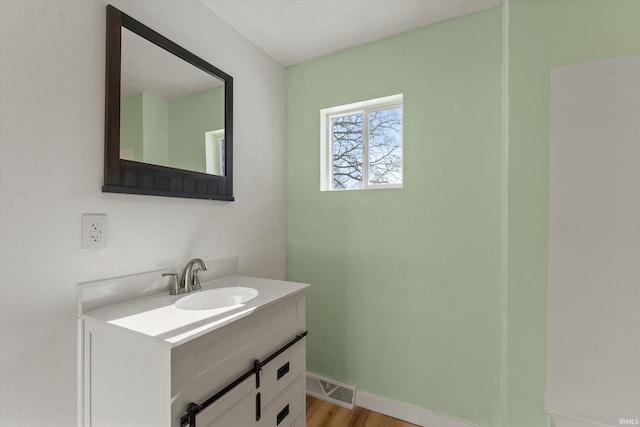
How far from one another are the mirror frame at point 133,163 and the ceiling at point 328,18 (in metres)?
0.41

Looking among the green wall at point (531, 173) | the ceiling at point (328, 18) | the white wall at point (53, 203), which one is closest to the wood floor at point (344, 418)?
the green wall at point (531, 173)

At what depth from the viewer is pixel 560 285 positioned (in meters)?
0.96

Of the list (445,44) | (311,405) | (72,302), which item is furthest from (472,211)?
(72,302)

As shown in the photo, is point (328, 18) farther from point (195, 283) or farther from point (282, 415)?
point (282, 415)

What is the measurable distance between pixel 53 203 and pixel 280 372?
1.11 metres

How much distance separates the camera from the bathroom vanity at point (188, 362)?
Result: 853 mm

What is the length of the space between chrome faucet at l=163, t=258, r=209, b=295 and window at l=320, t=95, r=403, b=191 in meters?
1.05

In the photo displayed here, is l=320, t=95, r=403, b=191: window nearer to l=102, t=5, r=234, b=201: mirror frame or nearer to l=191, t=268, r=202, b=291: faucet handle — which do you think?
l=102, t=5, r=234, b=201: mirror frame

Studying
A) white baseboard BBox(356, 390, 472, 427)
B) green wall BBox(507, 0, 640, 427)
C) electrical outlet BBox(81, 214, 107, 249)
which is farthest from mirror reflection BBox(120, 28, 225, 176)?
white baseboard BBox(356, 390, 472, 427)

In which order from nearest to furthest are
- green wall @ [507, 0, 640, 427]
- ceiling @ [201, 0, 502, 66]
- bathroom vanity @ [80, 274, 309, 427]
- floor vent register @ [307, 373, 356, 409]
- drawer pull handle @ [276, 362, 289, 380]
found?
A: bathroom vanity @ [80, 274, 309, 427]
green wall @ [507, 0, 640, 427]
drawer pull handle @ [276, 362, 289, 380]
ceiling @ [201, 0, 502, 66]
floor vent register @ [307, 373, 356, 409]

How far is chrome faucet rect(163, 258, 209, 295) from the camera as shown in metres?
1.29

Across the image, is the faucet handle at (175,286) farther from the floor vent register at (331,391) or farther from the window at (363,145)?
the floor vent register at (331,391)

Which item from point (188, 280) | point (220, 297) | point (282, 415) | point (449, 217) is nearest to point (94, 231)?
point (188, 280)

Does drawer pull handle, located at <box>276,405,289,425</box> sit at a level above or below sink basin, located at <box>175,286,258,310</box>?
below
